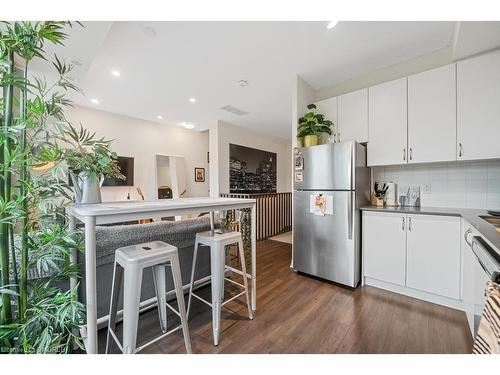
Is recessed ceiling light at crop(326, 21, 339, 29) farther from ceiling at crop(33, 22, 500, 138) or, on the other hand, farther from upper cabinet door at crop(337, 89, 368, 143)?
upper cabinet door at crop(337, 89, 368, 143)

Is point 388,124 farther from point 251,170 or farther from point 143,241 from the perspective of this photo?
point 251,170

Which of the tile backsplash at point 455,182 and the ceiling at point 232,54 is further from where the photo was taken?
the tile backsplash at point 455,182

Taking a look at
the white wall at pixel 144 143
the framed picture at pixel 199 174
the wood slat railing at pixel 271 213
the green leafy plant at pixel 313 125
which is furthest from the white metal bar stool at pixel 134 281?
the framed picture at pixel 199 174

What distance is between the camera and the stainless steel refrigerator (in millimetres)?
2271

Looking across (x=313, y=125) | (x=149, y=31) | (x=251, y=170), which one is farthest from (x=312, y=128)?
(x=251, y=170)

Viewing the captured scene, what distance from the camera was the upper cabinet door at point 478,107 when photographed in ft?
6.15

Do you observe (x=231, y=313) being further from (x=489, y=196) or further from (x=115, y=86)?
(x=115, y=86)

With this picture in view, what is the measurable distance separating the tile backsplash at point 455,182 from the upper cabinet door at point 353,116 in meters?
0.60

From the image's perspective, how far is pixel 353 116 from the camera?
265cm

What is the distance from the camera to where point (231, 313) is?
184cm

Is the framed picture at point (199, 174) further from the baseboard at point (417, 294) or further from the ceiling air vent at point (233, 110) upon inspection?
the baseboard at point (417, 294)

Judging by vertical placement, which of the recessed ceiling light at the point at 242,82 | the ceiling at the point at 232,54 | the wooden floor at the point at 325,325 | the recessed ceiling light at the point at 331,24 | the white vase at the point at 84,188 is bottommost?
the wooden floor at the point at 325,325

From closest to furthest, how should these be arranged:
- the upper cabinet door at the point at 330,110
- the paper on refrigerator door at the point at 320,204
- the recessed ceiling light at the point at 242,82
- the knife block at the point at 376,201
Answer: the paper on refrigerator door at the point at 320,204, the knife block at the point at 376,201, the upper cabinet door at the point at 330,110, the recessed ceiling light at the point at 242,82
